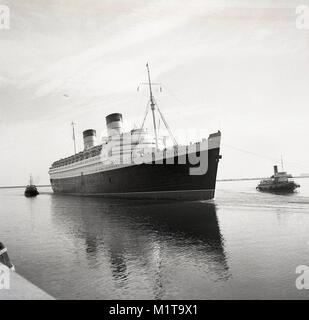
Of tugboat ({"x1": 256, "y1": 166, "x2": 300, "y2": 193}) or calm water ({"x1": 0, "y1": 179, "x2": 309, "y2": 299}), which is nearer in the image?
calm water ({"x1": 0, "y1": 179, "x2": 309, "y2": 299})

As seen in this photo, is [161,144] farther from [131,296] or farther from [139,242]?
[131,296]

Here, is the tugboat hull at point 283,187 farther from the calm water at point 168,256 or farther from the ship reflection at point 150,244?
the ship reflection at point 150,244

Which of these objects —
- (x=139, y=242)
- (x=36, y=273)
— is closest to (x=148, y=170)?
(x=139, y=242)

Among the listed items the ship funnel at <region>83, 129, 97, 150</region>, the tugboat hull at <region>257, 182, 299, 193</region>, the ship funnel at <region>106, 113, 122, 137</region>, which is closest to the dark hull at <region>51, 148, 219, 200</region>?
the ship funnel at <region>106, 113, 122, 137</region>

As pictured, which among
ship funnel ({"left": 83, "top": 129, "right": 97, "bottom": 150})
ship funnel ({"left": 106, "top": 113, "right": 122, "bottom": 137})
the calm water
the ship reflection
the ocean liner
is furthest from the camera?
ship funnel ({"left": 83, "top": 129, "right": 97, "bottom": 150})

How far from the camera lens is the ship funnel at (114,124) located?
40769 mm

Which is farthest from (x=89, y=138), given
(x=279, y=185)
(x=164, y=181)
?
(x=279, y=185)

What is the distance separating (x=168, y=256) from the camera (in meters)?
11.0

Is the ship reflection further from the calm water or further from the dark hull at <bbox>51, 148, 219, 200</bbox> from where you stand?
the dark hull at <bbox>51, 148, 219, 200</bbox>

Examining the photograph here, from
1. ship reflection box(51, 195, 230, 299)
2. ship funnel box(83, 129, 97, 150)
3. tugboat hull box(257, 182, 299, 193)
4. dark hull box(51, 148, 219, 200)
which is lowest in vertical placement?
tugboat hull box(257, 182, 299, 193)

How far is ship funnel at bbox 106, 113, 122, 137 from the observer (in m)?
40.8

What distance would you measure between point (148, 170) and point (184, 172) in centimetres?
423

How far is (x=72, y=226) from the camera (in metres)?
19.3

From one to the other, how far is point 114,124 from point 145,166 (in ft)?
41.6
